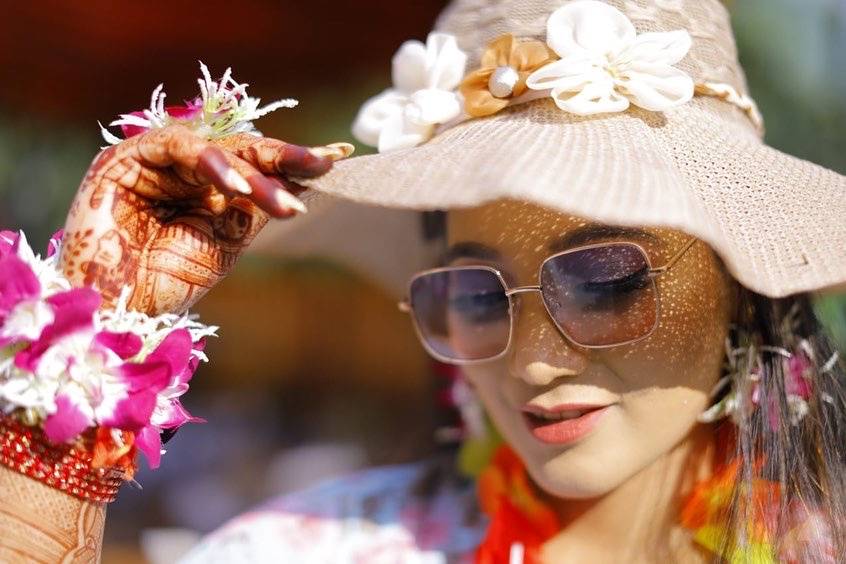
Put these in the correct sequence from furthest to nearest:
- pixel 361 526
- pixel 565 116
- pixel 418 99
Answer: pixel 361 526, pixel 418 99, pixel 565 116

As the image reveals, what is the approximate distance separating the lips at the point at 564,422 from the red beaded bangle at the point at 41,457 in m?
0.56

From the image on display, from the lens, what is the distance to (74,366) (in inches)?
36.4

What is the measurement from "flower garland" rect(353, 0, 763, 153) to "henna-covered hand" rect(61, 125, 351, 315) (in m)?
0.22

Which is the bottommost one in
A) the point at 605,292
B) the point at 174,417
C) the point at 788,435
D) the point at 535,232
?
the point at 788,435

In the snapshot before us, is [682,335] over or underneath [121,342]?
underneath

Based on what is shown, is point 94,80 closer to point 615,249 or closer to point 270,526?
point 270,526

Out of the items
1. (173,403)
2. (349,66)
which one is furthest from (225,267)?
(349,66)

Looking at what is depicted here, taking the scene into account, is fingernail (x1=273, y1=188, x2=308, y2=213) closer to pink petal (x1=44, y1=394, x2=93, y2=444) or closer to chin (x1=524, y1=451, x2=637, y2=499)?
pink petal (x1=44, y1=394, x2=93, y2=444)

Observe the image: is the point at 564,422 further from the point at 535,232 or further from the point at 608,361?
the point at 535,232

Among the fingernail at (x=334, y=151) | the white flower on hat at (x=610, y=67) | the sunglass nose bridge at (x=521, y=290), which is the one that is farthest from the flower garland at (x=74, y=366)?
the white flower on hat at (x=610, y=67)

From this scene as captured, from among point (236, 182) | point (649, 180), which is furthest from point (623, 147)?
point (236, 182)

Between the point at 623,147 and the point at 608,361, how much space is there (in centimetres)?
28

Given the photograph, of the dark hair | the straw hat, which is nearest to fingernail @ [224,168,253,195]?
the straw hat

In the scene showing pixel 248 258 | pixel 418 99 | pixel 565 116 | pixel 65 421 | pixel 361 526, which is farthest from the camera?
pixel 248 258
